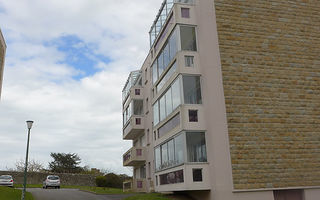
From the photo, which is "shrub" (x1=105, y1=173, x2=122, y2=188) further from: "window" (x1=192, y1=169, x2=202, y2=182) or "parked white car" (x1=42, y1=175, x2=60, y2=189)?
"window" (x1=192, y1=169, x2=202, y2=182)

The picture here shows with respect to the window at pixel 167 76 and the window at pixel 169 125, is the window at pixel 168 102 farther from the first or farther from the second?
the window at pixel 167 76

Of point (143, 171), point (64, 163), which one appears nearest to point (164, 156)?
point (143, 171)

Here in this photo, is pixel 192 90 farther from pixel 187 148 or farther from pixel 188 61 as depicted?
pixel 187 148

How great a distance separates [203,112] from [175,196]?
5.60 m

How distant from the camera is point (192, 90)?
1847 cm

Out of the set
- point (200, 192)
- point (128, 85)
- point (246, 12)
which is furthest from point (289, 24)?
point (128, 85)

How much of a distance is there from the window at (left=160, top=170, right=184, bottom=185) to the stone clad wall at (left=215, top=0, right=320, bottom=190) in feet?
10.3

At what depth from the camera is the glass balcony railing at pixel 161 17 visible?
67.3 ft

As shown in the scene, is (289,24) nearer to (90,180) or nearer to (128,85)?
(128,85)

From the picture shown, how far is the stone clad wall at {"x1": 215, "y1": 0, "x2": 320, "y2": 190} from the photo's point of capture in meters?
15.6

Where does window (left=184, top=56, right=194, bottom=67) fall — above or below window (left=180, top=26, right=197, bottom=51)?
below

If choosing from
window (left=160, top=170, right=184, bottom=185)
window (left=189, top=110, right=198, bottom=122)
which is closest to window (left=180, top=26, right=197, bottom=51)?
window (left=189, top=110, right=198, bottom=122)

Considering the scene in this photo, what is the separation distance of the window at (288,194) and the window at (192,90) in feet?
20.3

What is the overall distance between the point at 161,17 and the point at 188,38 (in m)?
3.93
